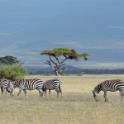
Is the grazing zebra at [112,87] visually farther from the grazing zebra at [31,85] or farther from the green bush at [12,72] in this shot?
the green bush at [12,72]

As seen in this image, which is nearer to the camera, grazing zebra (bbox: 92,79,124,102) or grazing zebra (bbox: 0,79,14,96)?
grazing zebra (bbox: 92,79,124,102)

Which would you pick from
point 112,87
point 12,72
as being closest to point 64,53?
point 12,72

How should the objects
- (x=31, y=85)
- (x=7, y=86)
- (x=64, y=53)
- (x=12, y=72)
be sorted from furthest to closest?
(x=64, y=53) < (x=12, y=72) < (x=7, y=86) < (x=31, y=85)

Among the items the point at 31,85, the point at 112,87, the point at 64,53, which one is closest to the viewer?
the point at 112,87

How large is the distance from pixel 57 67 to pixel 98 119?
76.0 meters

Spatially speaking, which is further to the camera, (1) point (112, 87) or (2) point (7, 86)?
(2) point (7, 86)

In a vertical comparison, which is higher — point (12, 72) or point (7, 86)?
point (12, 72)

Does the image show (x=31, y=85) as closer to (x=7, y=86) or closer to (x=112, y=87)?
(x=7, y=86)

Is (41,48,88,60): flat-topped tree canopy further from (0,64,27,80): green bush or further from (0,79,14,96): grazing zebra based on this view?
(0,79,14,96): grazing zebra

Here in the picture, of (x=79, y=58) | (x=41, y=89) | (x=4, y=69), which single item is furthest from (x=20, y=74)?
(x=79, y=58)

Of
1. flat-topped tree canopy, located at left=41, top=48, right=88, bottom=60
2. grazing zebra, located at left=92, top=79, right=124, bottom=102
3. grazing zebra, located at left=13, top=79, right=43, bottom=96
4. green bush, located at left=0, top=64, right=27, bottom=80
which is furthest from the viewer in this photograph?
flat-topped tree canopy, located at left=41, top=48, right=88, bottom=60

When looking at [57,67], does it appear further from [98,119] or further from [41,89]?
[98,119]

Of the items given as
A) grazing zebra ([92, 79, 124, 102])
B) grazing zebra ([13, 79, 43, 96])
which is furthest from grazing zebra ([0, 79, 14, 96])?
grazing zebra ([92, 79, 124, 102])

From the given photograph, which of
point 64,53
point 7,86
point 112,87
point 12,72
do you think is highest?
point 64,53
